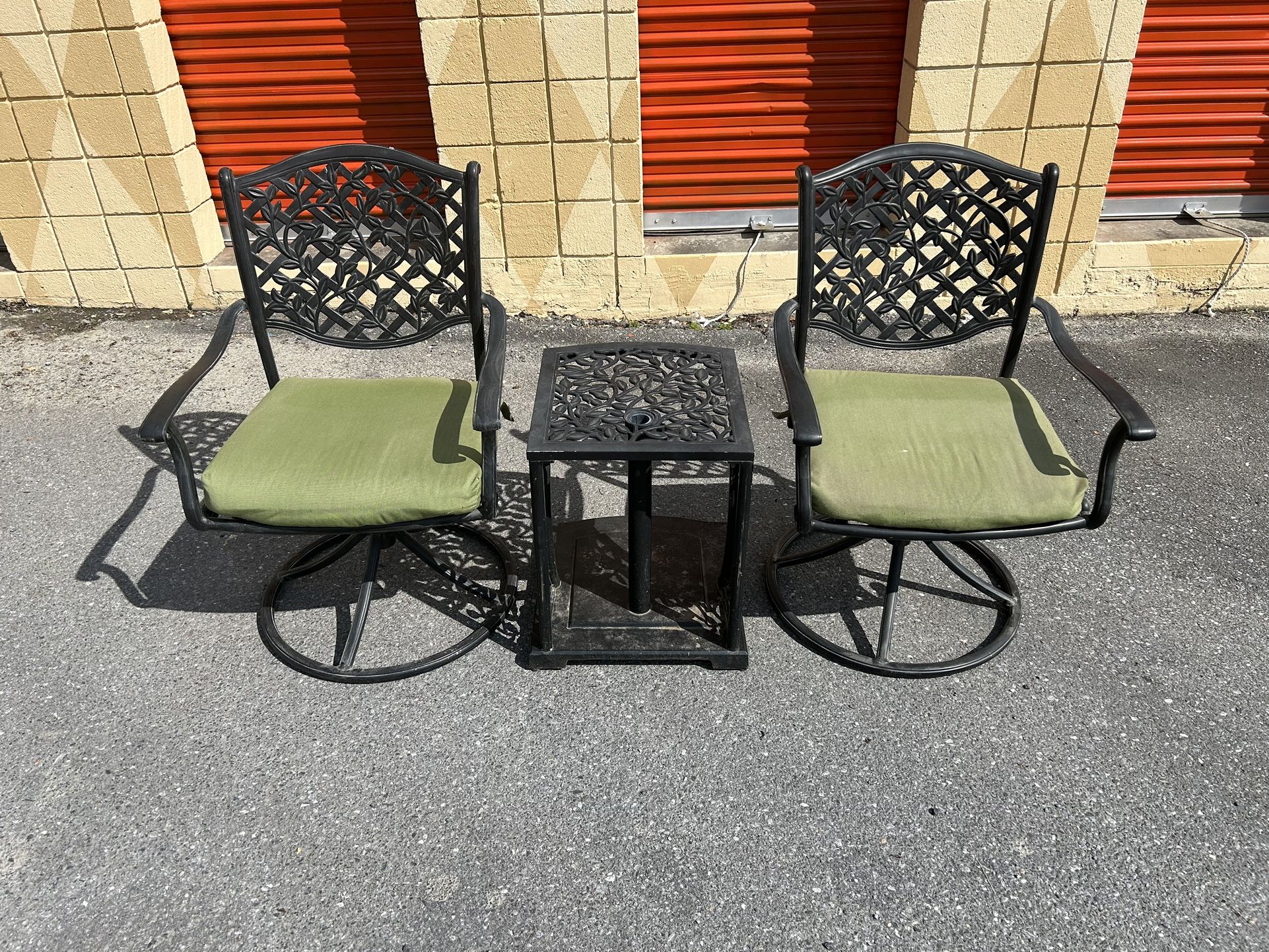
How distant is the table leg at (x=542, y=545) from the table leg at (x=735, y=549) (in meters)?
0.52

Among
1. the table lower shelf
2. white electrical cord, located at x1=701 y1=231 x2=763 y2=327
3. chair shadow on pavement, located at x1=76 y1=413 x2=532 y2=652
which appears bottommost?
chair shadow on pavement, located at x1=76 y1=413 x2=532 y2=652

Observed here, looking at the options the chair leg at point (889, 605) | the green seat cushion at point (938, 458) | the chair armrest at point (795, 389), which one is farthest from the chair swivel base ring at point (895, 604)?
the chair armrest at point (795, 389)

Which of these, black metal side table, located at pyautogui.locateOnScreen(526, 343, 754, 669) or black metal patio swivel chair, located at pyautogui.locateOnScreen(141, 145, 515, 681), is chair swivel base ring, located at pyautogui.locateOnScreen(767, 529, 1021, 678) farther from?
black metal patio swivel chair, located at pyautogui.locateOnScreen(141, 145, 515, 681)

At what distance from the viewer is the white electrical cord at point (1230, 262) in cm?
480

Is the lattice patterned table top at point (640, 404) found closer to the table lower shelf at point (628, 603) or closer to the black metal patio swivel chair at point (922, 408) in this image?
the black metal patio swivel chair at point (922, 408)

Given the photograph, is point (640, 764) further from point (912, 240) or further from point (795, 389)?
point (912, 240)

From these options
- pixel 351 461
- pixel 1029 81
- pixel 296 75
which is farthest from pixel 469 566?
pixel 1029 81

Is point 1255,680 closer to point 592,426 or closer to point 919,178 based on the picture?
point 919,178

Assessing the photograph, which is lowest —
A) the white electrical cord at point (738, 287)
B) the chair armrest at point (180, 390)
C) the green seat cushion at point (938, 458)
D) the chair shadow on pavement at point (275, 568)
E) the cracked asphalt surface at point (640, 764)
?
the cracked asphalt surface at point (640, 764)

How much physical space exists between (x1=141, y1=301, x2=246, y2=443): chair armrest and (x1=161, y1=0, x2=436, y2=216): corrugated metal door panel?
221 cm

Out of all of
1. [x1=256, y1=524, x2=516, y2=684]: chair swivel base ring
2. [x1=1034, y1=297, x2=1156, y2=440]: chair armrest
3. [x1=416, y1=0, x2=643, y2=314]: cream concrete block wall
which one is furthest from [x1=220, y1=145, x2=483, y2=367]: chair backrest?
[x1=1034, y1=297, x2=1156, y2=440]: chair armrest

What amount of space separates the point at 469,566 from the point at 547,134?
2.28 m

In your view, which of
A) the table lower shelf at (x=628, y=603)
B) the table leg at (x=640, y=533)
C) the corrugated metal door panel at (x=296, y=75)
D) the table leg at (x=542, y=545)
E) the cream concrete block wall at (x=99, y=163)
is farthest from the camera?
the corrugated metal door panel at (x=296, y=75)

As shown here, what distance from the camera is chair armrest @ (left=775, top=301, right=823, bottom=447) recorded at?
2.34m
